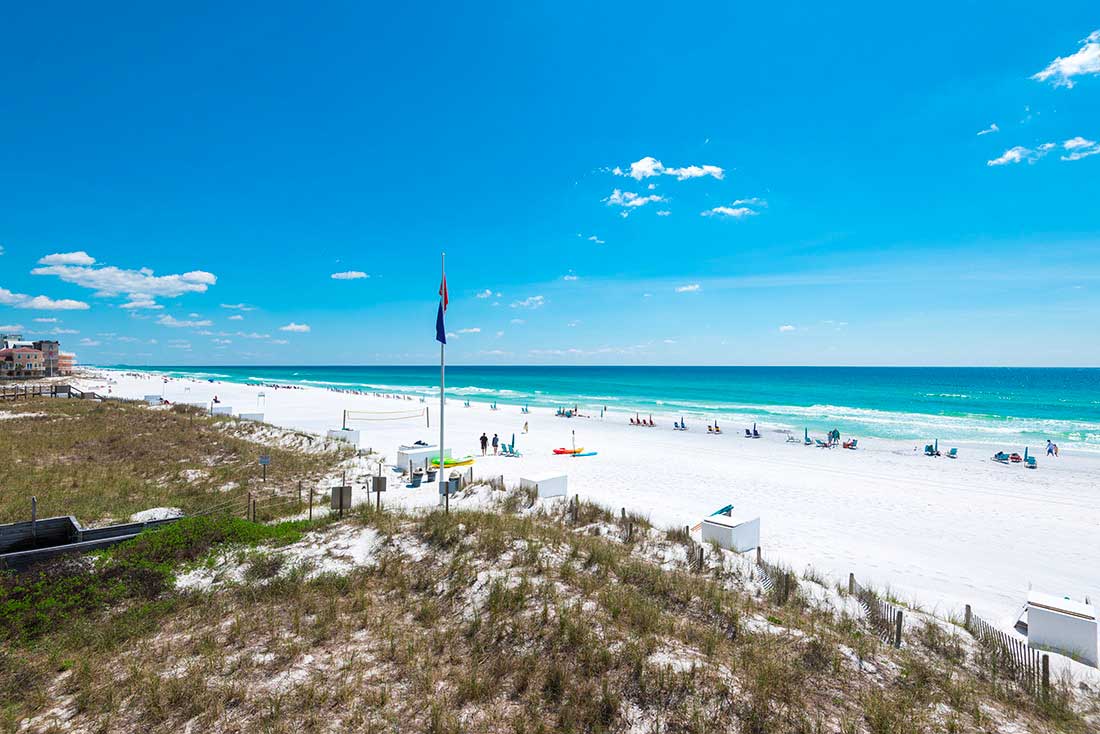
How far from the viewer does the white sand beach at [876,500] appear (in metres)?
12.0

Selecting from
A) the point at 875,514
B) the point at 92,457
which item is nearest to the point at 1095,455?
the point at 875,514

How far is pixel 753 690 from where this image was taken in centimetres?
534

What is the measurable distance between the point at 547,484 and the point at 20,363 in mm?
96665

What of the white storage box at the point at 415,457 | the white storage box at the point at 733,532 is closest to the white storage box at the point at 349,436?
the white storage box at the point at 415,457

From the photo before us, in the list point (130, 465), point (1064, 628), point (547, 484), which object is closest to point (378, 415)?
point (130, 465)

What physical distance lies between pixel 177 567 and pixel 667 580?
27.7 ft

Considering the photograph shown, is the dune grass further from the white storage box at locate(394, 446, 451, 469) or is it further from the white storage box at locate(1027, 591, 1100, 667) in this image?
the white storage box at locate(1027, 591, 1100, 667)

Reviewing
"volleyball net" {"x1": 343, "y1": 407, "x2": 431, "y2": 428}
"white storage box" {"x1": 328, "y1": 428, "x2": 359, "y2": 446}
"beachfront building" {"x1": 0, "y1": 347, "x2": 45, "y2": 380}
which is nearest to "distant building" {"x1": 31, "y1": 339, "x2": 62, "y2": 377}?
"beachfront building" {"x1": 0, "y1": 347, "x2": 45, "y2": 380}

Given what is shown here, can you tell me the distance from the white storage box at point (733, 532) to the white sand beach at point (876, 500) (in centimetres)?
118

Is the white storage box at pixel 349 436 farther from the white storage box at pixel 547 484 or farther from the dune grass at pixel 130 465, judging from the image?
the white storage box at pixel 547 484

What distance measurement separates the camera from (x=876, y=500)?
62.1 feet

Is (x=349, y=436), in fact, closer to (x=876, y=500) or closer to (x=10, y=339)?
(x=876, y=500)

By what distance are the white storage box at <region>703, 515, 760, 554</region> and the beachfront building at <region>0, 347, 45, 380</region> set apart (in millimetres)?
94253

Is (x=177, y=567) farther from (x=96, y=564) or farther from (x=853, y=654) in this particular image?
(x=853, y=654)
